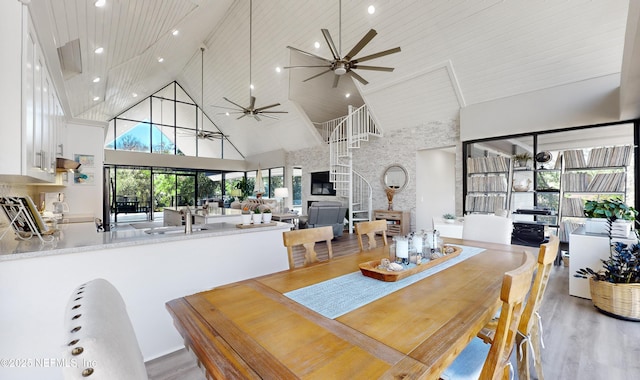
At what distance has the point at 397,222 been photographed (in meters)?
7.03

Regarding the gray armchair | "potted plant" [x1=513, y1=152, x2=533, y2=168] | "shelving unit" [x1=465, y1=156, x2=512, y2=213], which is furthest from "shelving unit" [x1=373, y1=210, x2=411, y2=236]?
"potted plant" [x1=513, y1=152, x2=533, y2=168]

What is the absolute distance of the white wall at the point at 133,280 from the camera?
1.63 meters

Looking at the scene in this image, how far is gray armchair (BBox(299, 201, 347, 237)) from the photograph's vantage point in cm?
656

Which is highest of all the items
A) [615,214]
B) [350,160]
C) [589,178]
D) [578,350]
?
[350,160]

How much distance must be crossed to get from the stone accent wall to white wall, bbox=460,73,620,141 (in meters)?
0.47

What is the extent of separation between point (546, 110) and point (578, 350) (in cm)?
422

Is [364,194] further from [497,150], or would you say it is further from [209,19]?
[209,19]

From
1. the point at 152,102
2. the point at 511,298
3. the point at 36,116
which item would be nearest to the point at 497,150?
the point at 511,298

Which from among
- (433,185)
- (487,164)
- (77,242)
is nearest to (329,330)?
(77,242)

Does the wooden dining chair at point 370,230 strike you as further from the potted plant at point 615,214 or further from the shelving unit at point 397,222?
the shelving unit at point 397,222

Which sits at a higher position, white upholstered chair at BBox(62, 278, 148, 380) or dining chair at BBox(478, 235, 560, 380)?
white upholstered chair at BBox(62, 278, 148, 380)

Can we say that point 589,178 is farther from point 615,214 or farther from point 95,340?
point 95,340

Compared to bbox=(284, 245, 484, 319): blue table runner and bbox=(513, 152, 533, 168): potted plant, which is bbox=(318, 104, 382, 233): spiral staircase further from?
bbox=(284, 245, 484, 319): blue table runner

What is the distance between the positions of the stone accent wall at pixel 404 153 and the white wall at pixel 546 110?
0.47 metres
